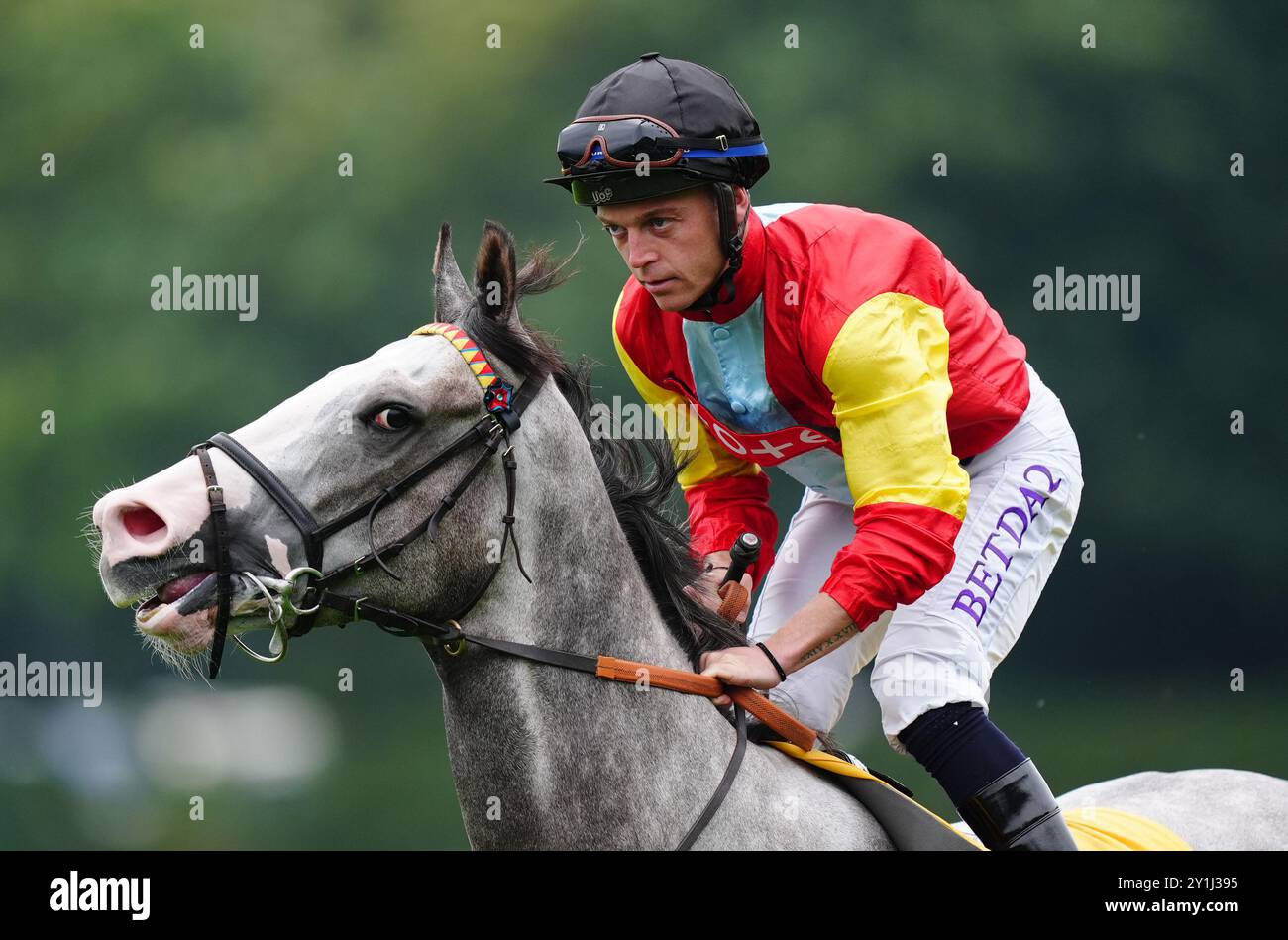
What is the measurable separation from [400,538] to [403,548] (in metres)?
0.02

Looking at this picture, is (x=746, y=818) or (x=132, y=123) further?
(x=132, y=123)

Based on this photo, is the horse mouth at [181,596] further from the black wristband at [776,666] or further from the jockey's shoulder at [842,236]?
the jockey's shoulder at [842,236]

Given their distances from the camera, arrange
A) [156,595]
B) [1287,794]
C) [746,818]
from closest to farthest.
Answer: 1. [156,595]
2. [746,818]
3. [1287,794]

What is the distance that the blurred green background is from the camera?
1155 cm

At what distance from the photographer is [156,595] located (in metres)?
2.56

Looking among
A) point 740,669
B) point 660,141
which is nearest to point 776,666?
point 740,669

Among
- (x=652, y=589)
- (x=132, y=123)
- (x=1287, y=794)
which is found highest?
(x=132, y=123)

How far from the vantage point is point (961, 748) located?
10.0 feet

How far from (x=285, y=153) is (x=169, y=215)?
1.06 meters

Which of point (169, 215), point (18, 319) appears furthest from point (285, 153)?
point (18, 319)

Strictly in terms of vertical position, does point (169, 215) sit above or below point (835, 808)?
above

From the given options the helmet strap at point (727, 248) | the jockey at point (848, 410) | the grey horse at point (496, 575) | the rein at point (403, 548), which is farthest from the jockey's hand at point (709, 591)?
the helmet strap at point (727, 248)

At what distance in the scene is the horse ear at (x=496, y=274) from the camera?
2.74 meters

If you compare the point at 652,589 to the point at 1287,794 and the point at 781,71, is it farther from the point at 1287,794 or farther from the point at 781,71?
the point at 781,71
